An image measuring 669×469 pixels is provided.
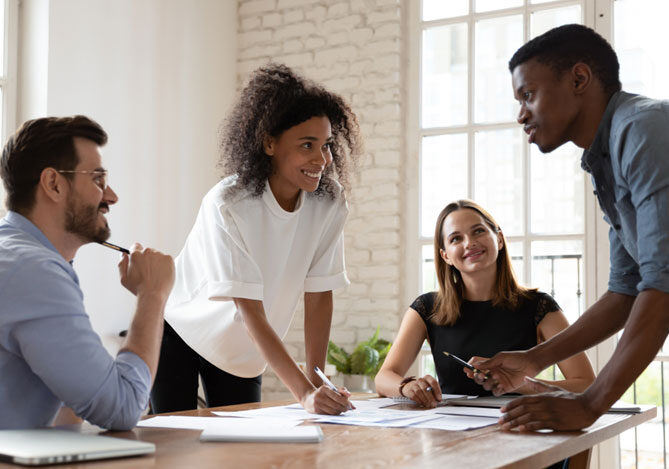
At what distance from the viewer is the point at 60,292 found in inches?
50.6

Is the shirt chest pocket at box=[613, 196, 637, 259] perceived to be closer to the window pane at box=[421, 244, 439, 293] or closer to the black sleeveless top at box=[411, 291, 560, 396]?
the black sleeveless top at box=[411, 291, 560, 396]

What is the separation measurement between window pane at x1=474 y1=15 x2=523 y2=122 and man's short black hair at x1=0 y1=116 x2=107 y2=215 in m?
3.09

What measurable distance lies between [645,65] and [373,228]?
5.25ft

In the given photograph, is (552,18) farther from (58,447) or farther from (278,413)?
(58,447)

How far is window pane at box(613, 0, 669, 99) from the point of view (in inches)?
153

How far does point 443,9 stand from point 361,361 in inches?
78.7

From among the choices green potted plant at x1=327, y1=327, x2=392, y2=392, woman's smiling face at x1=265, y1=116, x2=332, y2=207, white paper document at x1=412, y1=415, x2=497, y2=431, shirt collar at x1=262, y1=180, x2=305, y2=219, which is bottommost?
green potted plant at x1=327, y1=327, x2=392, y2=392

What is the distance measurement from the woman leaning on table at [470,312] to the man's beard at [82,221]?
3.76ft

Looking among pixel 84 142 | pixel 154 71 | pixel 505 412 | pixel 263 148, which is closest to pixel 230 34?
pixel 154 71

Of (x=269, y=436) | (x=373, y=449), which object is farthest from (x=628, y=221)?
(x=269, y=436)

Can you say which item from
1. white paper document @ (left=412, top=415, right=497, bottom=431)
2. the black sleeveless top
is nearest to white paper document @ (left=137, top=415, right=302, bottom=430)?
white paper document @ (left=412, top=415, right=497, bottom=431)

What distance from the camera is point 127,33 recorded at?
414cm

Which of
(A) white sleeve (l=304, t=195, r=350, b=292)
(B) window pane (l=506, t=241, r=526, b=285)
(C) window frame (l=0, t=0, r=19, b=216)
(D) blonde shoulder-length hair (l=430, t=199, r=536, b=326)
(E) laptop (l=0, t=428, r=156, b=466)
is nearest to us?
(E) laptop (l=0, t=428, r=156, b=466)

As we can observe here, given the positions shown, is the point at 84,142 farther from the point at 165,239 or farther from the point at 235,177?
the point at 165,239
